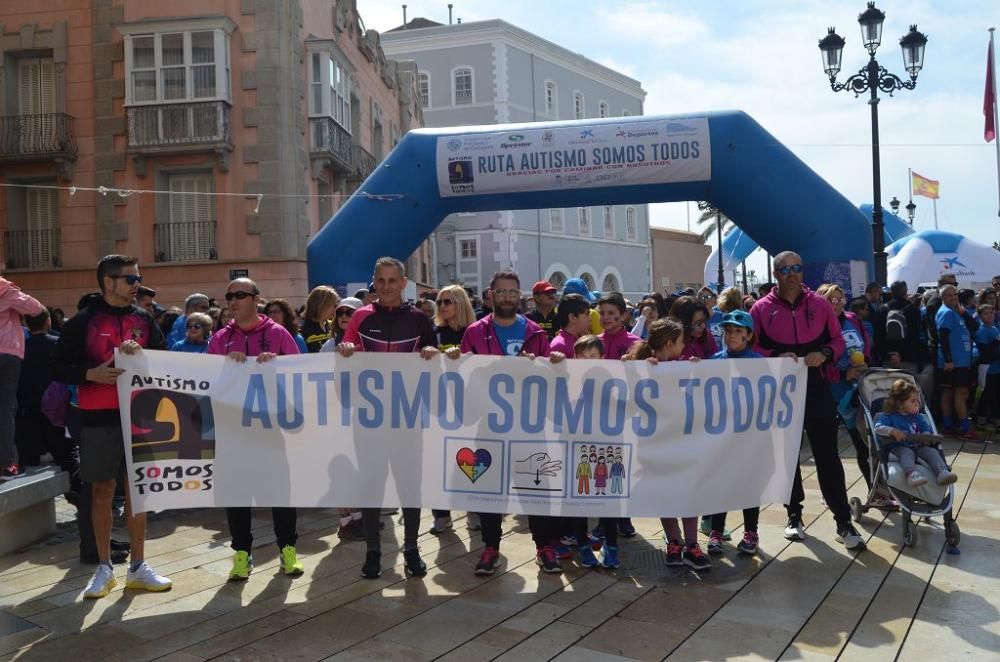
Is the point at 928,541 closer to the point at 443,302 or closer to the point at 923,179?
the point at 443,302

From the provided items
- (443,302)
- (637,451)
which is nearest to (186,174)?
(443,302)

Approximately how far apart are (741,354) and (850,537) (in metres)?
1.41

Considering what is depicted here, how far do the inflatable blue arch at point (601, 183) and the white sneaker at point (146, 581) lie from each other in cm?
815

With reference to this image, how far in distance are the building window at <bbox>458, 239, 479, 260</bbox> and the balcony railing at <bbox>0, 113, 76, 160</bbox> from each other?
25764 millimetres

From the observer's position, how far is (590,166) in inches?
494

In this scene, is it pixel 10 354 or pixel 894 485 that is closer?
pixel 894 485

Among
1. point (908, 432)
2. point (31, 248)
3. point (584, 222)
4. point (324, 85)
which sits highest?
point (324, 85)

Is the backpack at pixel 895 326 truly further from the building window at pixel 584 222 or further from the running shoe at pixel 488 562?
the building window at pixel 584 222

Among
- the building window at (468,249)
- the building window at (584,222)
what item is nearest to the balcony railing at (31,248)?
the building window at (468,249)

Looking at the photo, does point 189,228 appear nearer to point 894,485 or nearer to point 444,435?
point 444,435

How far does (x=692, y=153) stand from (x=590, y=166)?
57.7 inches

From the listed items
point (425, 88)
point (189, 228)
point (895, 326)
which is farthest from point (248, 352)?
point (425, 88)

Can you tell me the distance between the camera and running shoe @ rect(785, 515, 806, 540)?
19.5ft

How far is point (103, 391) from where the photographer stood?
5047 mm
